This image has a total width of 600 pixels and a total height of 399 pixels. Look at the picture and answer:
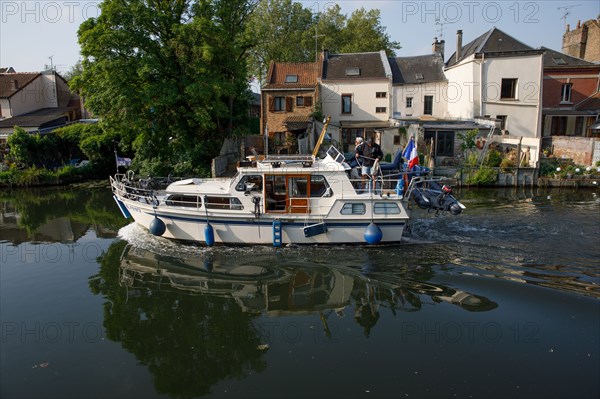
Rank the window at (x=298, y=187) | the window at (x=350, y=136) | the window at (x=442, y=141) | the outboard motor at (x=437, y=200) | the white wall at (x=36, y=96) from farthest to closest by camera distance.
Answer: the white wall at (x=36, y=96) < the window at (x=350, y=136) < the window at (x=442, y=141) < the outboard motor at (x=437, y=200) < the window at (x=298, y=187)

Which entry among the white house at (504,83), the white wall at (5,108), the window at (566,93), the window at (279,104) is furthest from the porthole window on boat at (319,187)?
the white wall at (5,108)

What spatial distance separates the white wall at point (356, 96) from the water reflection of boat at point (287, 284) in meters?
21.9

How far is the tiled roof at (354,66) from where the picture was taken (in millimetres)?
34156

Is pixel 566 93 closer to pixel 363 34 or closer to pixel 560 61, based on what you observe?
pixel 560 61

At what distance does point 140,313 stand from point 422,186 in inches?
419

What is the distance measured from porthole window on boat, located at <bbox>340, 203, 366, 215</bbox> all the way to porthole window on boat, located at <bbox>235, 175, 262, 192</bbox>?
9.72 feet

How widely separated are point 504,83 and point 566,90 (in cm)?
704

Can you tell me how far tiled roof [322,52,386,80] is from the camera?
112 ft

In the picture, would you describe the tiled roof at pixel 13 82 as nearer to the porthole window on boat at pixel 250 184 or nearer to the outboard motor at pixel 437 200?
the porthole window on boat at pixel 250 184

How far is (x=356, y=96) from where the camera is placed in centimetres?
3394

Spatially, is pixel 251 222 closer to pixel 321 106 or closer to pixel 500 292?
pixel 500 292

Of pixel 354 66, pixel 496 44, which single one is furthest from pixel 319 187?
pixel 496 44

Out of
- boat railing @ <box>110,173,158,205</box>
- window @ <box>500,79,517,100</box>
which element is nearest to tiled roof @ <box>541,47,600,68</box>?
window @ <box>500,79,517,100</box>

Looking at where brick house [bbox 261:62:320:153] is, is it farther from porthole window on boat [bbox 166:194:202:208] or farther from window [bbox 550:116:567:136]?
window [bbox 550:116:567:136]
